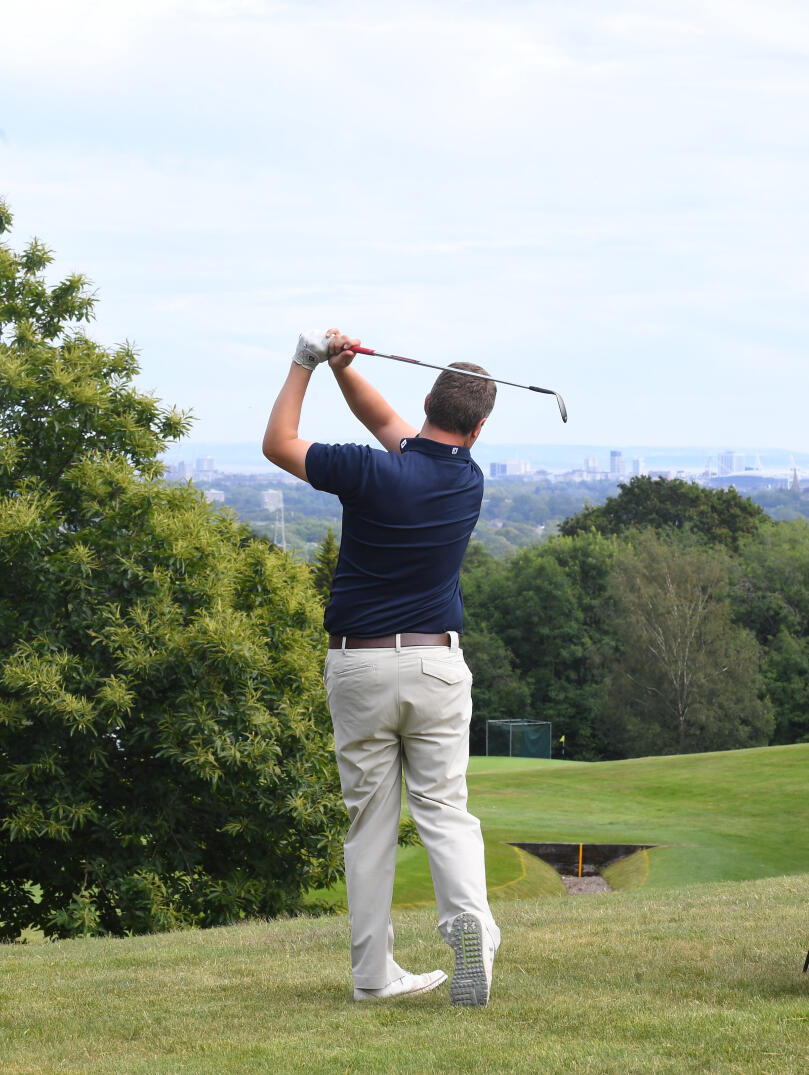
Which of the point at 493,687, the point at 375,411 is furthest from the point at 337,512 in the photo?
the point at 375,411

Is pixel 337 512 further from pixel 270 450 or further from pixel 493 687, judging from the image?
pixel 270 450

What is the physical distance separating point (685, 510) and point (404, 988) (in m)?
66.2

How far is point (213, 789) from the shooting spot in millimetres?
11609

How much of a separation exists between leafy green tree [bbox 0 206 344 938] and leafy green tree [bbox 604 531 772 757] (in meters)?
45.9

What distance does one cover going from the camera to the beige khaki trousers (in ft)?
15.3

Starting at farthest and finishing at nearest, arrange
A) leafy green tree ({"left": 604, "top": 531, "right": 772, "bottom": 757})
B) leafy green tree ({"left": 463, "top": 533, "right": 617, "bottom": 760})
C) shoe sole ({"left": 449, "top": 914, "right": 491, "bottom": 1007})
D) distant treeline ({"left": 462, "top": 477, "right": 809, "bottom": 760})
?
leafy green tree ({"left": 463, "top": 533, "right": 617, "bottom": 760}) → distant treeline ({"left": 462, "top": 477, "right": 809, "bottom": 760}) → leafy green tree ({"left": 604, "top": 531, "right": 772, "bottom": 757}) → shoe sole ({"left": 449, "top": 914, "right": 491, "bottom": 1007})

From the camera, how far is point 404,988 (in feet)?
15.7

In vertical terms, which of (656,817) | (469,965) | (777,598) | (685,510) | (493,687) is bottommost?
(493,687)

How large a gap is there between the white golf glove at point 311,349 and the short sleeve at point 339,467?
1.37ft

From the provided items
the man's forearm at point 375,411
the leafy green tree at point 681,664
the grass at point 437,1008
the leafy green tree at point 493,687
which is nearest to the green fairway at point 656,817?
the grass at point 437,1008

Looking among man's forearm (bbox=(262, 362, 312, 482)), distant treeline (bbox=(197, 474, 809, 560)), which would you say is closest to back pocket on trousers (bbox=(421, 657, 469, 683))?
man's forearm (bbox=(262, 362, 312, 482))

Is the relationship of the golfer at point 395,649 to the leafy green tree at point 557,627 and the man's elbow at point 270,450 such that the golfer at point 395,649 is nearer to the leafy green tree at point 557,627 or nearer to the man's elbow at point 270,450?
the man's elbow at point 270,450

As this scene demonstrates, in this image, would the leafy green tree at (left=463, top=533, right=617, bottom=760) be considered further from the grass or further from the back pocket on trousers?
the back pocket on trousers

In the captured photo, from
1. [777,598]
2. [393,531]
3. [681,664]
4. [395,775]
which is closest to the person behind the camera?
[393,531]
